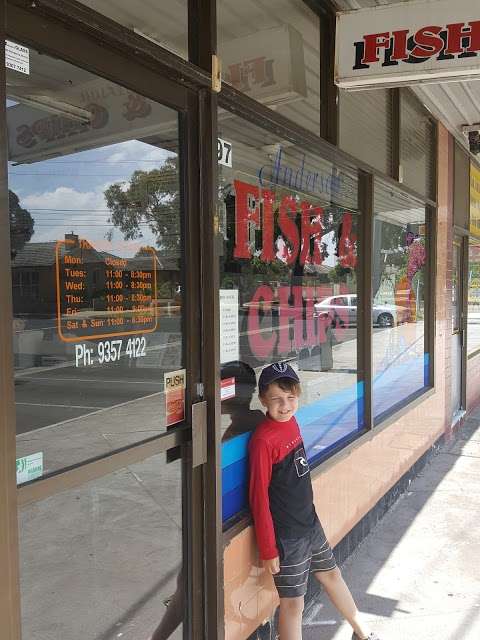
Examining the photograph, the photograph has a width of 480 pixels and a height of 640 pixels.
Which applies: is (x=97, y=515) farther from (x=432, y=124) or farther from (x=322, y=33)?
(x=432, y=124)

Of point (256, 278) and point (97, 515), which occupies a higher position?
point (256, 278)

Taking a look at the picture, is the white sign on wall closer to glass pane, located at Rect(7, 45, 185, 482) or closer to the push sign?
the push sign

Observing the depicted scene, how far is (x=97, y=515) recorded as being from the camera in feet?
6.75

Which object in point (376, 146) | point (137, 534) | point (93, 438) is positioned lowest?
point (137, 534)

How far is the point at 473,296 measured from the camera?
868cm

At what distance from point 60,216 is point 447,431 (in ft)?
18.7

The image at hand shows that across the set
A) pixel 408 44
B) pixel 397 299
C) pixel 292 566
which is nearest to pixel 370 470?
pixel 397 299

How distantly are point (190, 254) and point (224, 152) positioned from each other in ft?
2.00

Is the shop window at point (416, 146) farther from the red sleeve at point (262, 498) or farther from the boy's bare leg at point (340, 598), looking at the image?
the boy's bare leg at point (340, 598)

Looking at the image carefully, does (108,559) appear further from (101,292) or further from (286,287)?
(286,287)

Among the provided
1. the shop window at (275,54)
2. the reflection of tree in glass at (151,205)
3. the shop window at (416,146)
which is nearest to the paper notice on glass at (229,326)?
the reflection of tree in glass at (151,205)

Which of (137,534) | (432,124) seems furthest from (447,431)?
(137,534)

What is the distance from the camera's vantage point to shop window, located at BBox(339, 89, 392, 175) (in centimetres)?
389

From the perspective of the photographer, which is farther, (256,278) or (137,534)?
(256,278)
